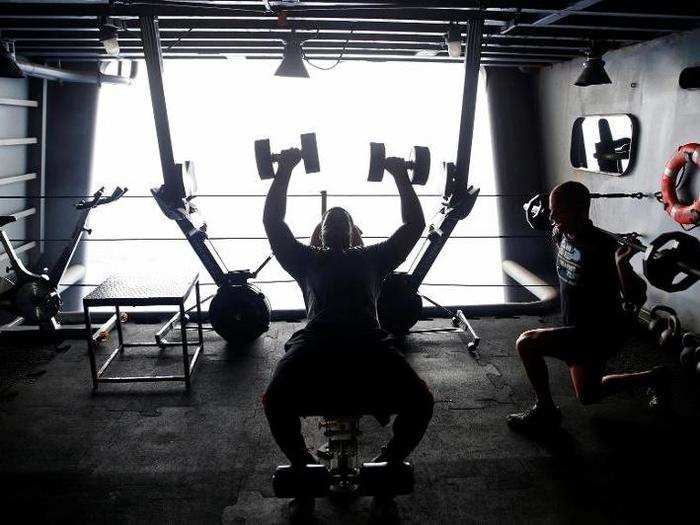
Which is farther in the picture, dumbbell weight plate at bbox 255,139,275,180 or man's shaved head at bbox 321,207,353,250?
dumbbell weight plate at bbox 255,139,275,180

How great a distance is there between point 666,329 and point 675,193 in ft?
3.53

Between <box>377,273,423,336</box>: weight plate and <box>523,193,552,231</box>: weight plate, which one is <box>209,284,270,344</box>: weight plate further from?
<box>523,193,552,231</box>: weight plate

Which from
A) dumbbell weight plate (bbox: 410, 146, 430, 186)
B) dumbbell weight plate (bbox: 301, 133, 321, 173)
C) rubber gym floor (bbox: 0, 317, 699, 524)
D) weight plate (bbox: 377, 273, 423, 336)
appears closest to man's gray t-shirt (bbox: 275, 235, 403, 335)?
dumbbell weight plate (bbox: 301, 133, 321, 173)

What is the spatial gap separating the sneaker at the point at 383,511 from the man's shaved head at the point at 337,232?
111cm

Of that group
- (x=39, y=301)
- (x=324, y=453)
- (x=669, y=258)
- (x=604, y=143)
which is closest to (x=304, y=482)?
(x=324, y=453)

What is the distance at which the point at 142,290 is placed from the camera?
11.2ft

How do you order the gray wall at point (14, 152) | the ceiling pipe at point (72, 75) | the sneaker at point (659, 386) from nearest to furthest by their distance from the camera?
the sneaker at point (659, 386), the ceiling pipe at point (72, 75), the gray wall at point (14, 152)

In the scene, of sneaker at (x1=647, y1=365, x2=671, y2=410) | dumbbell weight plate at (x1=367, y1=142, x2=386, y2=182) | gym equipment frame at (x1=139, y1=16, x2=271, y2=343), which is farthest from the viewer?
gym equipment frame at (x1=139, y1=16, x2=271, y2=343)

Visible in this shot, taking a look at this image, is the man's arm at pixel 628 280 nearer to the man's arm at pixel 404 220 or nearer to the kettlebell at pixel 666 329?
the man's arm at pixel 404 220

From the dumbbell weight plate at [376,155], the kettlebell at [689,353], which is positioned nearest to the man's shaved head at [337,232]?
the dumbbell weight plate at [376,155]

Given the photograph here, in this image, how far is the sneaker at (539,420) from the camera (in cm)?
292

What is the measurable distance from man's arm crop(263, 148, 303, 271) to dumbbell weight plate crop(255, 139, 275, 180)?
24cm

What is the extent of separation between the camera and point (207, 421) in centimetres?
311

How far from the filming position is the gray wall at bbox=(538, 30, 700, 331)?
4258mm
